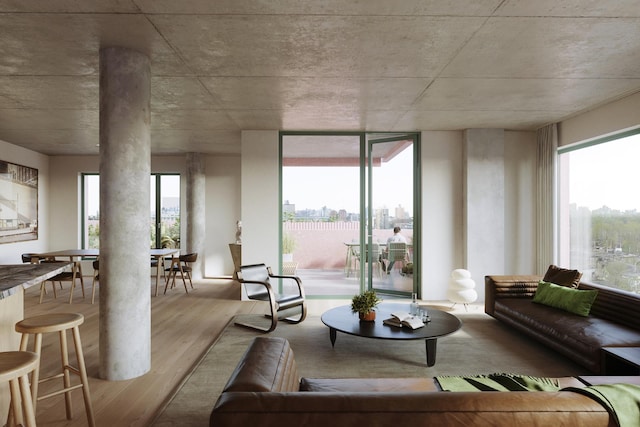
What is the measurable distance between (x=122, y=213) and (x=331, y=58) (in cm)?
228

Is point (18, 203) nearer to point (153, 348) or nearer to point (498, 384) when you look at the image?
point (153, 348)

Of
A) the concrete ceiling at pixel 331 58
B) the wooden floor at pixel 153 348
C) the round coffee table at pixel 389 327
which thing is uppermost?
the concrete ceiling at pixel 331 58

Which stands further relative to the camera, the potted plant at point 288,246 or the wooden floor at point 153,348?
the potted plant at point 288,246

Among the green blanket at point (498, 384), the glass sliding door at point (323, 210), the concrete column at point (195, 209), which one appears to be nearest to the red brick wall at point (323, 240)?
the glass sliding door at point (323, 210)

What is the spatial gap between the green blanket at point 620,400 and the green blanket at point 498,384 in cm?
68

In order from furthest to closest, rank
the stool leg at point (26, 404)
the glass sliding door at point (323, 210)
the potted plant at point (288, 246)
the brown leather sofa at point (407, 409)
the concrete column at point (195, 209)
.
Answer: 1. the concrete column at point (195, 209)
2. the potted plant at point (288, 246)
3. the glass sliding door at point (323, 210)
4. the stool leg at point (26, 404)
5. the brown leather sofa at point (407, 409)

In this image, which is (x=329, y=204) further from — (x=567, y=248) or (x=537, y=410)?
(x=537, y=410)

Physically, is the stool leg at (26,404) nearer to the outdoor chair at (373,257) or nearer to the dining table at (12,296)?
the dining table at (12,296)

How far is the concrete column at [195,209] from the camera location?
938 centimetres

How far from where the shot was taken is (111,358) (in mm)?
3527

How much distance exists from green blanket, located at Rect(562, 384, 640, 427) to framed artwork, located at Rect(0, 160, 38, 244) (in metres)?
9.38

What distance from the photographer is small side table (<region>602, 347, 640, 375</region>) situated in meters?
3.11

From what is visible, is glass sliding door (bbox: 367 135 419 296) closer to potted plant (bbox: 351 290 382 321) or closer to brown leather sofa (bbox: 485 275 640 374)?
brown leather sofa (bbox: 485 275 640 374)

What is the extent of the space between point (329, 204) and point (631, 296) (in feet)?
16.0
